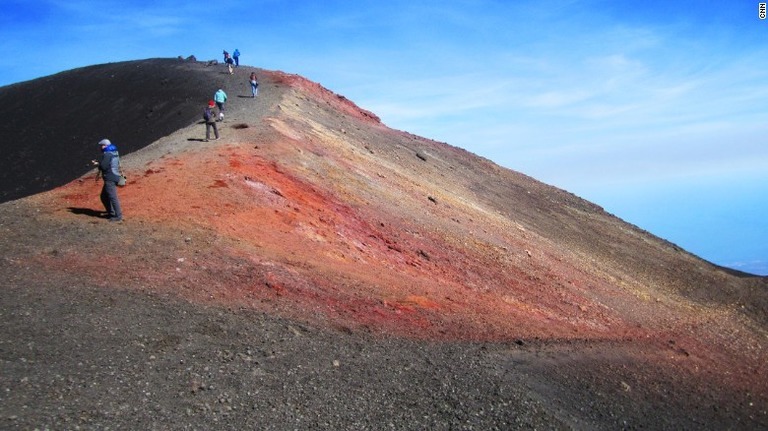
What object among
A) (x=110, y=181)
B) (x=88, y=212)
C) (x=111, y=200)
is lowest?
(x=88, y=212)

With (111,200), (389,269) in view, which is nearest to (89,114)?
(111,200)

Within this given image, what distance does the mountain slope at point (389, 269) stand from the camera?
1043 cm

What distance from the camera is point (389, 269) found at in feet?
46.6

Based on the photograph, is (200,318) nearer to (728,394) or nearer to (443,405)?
(443,405)

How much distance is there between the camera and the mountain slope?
34.2 ft

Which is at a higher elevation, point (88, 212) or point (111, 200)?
point (111, 200)

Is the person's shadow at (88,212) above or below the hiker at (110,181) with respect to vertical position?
below

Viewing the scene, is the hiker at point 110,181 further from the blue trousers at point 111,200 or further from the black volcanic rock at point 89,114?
the black volcanic rock at point 89,114

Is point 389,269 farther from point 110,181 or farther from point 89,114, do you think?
point 89,114

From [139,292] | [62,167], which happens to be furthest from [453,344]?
[62,167]

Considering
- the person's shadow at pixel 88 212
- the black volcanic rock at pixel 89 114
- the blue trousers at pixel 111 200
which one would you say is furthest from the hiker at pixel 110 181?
the black volcanic rock at pixel 89 114

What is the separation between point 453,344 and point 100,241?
6.83 meters

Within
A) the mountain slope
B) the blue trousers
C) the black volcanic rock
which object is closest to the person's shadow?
the mountain slope

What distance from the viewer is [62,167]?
31078 millimetres
